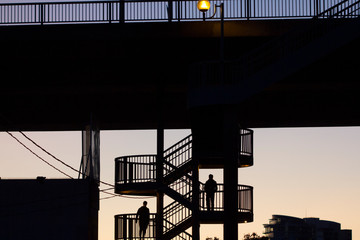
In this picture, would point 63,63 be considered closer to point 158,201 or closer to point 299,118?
point 158,201

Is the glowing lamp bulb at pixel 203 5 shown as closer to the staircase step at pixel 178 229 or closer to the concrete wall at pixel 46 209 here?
the staircase step at pixel 178 229

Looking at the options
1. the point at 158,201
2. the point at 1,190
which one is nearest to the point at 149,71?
the point at 158,201

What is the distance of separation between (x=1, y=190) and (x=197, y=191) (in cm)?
927

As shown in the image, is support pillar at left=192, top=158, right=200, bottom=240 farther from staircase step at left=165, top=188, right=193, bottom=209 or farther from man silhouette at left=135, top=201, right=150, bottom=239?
man silhouette at left=135, top=201, right=150, bottom=239

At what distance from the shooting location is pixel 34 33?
122ft

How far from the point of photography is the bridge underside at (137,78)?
37.3m

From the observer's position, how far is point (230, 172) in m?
33.8

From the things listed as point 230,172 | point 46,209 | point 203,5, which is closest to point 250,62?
point 203,5

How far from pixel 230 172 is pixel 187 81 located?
9.65 metres

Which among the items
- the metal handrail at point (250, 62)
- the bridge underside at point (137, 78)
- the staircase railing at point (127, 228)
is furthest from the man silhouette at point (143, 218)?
the metal handrail at point (250, 62)

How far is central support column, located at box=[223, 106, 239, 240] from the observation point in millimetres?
33094

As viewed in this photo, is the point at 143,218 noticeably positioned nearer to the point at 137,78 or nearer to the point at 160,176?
the point at 160,176

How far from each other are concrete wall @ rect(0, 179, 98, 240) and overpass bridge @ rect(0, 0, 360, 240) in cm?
182

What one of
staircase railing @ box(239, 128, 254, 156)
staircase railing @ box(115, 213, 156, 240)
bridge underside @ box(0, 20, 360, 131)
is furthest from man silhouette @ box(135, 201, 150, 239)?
staircase railing @ box(239, 128, 254, 156)
